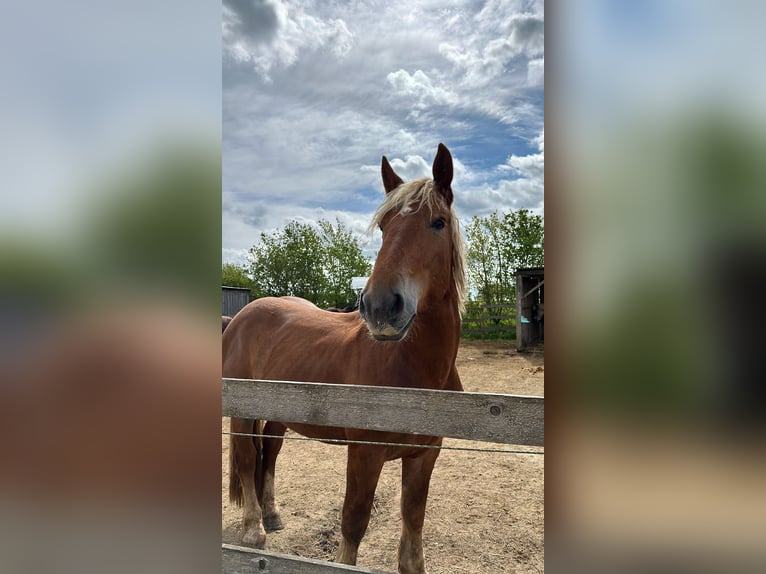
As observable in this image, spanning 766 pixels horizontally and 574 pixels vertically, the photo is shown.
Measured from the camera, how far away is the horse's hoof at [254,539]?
Answer: 3.09 m

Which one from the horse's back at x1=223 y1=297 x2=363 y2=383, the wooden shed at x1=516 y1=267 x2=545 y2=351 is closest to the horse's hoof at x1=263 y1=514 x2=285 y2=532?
the horse's back at x1=223 y1=297 x2=363 y2=383

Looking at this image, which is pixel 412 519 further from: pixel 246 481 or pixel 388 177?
pixel 388 177

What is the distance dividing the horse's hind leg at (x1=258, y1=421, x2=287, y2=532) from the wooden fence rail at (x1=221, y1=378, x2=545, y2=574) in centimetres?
187

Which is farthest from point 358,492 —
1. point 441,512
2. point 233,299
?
point 233,299

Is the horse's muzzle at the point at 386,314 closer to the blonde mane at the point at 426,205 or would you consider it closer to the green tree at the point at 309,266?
the blonde mane at the point at 426,205
